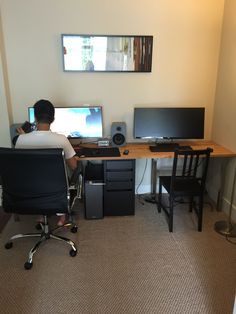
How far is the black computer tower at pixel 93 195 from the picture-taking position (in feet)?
8.97

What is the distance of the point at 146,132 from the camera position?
3004 mm

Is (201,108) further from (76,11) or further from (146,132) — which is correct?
(76,11)

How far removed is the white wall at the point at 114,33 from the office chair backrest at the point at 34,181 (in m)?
1.34

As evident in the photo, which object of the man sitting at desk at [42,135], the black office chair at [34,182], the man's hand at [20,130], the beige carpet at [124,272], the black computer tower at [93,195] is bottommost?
the beige carpet at [124,272]

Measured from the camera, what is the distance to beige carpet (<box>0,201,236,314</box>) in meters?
1.77

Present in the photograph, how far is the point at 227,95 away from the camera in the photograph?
2.90 m

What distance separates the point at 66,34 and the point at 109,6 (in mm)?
556

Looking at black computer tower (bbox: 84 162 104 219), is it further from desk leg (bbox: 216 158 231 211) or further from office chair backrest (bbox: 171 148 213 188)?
desk leg (bbox: 216 158 231 211)

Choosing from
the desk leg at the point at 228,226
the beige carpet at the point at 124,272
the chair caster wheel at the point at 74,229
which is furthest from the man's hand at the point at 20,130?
the desk leg at the point at 228,226

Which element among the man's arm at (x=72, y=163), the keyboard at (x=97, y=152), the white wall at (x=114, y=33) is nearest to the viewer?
the man's arm at (x=72, y=163)

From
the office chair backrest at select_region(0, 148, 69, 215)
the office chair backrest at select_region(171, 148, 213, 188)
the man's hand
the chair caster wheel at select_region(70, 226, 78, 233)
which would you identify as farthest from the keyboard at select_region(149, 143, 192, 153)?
the man's hand

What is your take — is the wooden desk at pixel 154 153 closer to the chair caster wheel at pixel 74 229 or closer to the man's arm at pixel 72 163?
the man's arm at pixel 72 163

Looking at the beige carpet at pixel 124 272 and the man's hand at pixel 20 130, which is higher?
the man's hand at pixel 20 130

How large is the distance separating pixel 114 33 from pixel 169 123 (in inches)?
46.4
